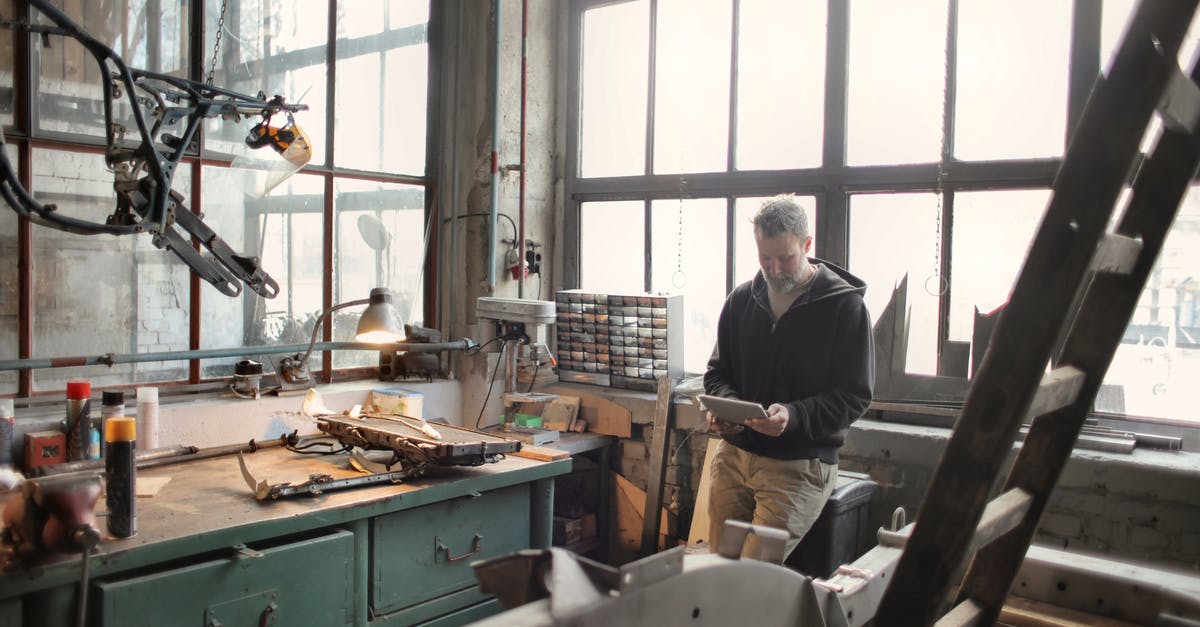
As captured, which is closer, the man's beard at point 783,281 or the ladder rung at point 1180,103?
the ladder rung at point 1180,103

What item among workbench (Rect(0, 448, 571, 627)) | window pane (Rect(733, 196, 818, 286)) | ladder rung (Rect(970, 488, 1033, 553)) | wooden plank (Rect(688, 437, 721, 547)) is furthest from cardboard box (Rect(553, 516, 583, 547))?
ladder rung (Rect(970, 488, 1033, 553))

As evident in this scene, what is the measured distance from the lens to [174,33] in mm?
3340

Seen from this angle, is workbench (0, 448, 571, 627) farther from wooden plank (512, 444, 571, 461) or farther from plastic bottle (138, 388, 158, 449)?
plastic bottle (138, 388, 158, 449)

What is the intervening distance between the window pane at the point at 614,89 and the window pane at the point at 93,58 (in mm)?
1957

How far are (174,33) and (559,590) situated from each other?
3.18 m

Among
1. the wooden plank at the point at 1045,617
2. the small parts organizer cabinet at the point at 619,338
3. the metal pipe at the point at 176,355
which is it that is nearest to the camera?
the wooden plank at the point at 1045,617

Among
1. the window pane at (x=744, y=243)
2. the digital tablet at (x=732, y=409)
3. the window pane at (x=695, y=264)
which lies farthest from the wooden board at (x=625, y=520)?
the digital tablet at (x=732, y=409)

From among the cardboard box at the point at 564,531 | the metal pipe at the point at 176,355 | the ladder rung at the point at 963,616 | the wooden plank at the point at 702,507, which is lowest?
the cardboard box at the point at 564,531

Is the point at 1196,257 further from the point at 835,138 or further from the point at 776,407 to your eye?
the point at 776,407

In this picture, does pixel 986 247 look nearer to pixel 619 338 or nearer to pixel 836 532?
pixel 836 532

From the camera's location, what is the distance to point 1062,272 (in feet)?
3.69

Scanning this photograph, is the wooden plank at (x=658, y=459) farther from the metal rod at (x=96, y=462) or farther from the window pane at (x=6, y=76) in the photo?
the window pane at (x=6, y=76)

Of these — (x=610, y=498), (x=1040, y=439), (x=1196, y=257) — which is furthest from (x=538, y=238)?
(x=1040, y=439)

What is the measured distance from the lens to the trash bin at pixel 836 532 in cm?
285
